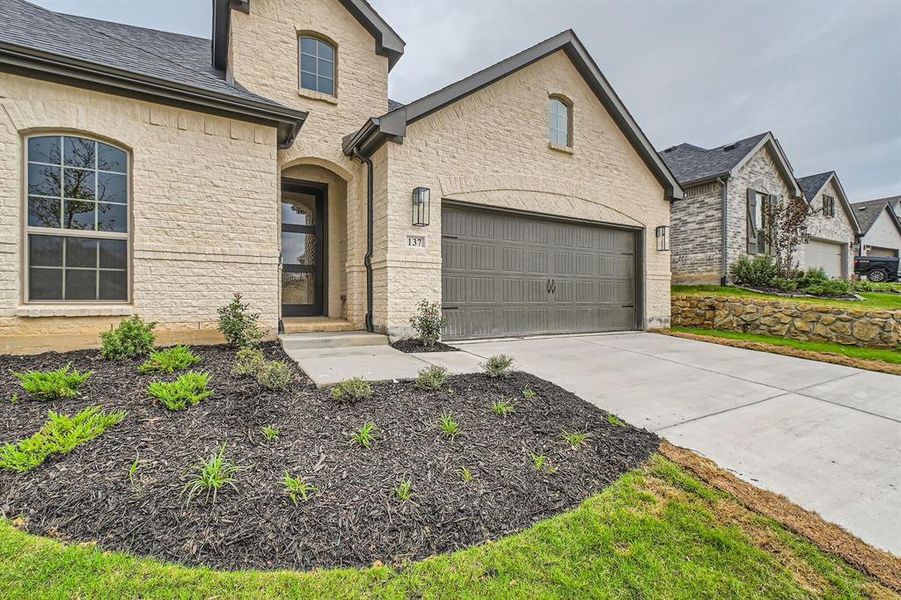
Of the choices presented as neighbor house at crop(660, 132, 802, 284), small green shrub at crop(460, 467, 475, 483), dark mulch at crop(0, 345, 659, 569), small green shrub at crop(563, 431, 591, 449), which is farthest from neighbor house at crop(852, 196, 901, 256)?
small green shrub at crop(460, 467, 475, 483)

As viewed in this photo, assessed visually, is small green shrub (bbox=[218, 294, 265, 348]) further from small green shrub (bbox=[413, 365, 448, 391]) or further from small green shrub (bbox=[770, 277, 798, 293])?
small green shrub (bbox=[770, 277, 798, 293])

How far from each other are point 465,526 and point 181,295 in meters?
5.75

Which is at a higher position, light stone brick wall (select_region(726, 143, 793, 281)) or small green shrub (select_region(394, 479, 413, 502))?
light stone brick wall (select_region(726, 143, 793, 281))

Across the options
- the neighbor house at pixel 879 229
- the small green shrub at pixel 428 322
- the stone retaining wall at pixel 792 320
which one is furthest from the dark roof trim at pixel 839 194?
the small green shrub at pixel 428 322

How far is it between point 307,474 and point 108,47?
25.1 ft

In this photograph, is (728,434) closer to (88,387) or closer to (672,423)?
(672,423)

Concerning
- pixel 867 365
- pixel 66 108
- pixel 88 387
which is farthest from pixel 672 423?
pixel 66 108

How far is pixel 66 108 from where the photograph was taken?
5.38 m

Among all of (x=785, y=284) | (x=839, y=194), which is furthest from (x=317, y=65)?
(x=839, y=194)

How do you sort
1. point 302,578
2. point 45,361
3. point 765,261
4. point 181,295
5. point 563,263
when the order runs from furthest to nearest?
1. point 765,261
2. point 563,263
3. point 181,295
4. point 45,361
5. point 302,578

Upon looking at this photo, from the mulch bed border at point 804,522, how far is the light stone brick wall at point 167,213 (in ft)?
20.2

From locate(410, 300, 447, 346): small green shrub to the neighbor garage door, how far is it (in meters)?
19.0

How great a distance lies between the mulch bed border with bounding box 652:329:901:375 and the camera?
19.8 ft

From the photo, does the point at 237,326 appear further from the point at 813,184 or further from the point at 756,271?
the point at 813,184
